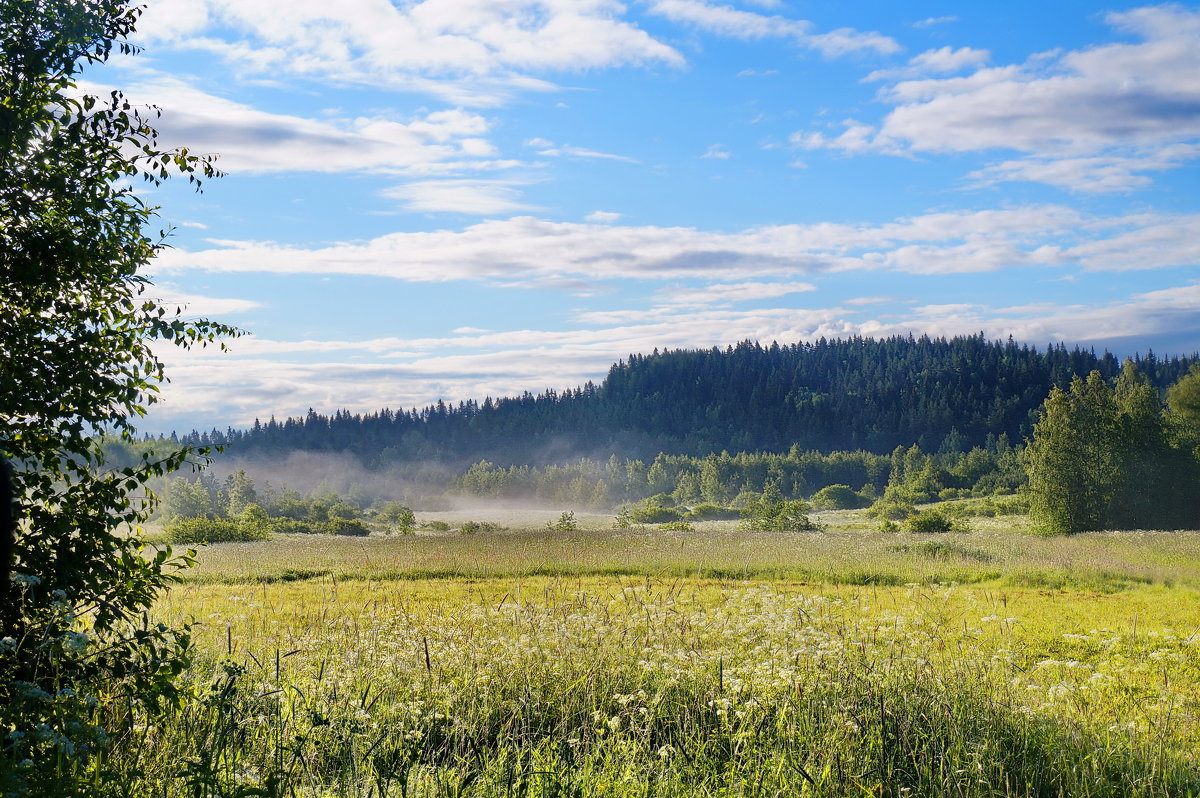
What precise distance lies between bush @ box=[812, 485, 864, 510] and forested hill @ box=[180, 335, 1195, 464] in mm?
62808

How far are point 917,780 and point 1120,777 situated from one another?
236cm

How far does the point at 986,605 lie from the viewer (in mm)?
19344

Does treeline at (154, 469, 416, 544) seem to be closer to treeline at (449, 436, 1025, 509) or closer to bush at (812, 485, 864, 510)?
treeline at (449, 436, 1025, 509)

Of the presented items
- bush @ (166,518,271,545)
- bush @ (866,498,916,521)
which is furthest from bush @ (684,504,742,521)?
bush @ (166,518,271,545)

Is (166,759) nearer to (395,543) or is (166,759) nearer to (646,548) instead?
(646,548)

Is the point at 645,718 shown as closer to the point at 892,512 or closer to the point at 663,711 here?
the point at 663,711

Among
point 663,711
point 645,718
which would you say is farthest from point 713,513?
point 645,718

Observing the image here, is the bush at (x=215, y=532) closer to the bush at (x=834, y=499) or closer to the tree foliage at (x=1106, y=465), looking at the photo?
the tree foliage at (x=1106, y=465)

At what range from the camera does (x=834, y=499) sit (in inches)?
4055

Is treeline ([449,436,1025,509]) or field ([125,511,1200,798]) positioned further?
treeline ([449,436,1025,509])

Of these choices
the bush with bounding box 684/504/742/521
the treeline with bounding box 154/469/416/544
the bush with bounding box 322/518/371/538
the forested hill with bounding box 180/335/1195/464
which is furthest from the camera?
the forested hill with bounding box 180/335/1195/464

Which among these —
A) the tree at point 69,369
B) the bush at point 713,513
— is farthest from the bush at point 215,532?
the bush at point 713,513

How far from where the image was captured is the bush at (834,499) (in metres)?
103

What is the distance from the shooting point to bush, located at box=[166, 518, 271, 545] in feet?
133
